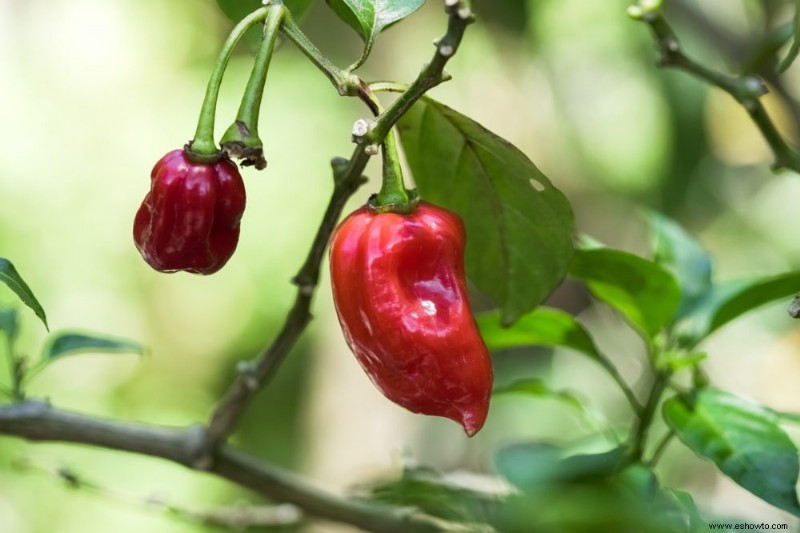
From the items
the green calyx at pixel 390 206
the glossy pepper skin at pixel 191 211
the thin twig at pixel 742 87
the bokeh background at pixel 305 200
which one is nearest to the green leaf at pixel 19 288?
the glossy pepper skin at pixel 191 211

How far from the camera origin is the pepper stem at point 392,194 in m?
0.51

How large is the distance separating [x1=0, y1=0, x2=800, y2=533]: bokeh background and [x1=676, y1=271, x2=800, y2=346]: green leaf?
0.62 m

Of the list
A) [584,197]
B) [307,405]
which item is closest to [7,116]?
[307,405]

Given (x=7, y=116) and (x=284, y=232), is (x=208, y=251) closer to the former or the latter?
(x=284, y=232)

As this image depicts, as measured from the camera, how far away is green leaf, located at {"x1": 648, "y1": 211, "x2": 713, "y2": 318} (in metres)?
0.75

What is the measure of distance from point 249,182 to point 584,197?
823 millimetres

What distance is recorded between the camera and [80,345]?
2.37 feet

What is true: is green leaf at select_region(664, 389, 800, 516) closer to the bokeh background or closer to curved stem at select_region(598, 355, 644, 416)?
curved stem at select_region(598, 355, 644, 416)

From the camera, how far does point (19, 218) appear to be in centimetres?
244

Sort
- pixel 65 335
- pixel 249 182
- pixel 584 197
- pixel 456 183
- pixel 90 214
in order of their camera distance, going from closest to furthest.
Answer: pixel 456 183 → pixel 65 335 → pixel 584 197 → pixel 249 182 → pixel 90 214

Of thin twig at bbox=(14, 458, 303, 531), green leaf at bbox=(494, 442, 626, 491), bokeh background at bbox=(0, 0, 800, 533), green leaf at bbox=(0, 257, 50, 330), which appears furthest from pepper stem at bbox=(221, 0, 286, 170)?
bokeh background at bbox=(0, 0, 800, 533)

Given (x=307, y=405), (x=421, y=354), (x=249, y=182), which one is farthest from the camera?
(x=249, y=182)

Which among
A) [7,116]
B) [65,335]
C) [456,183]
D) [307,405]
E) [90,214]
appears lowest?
[307,405]

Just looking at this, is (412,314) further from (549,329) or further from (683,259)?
(683,259)
